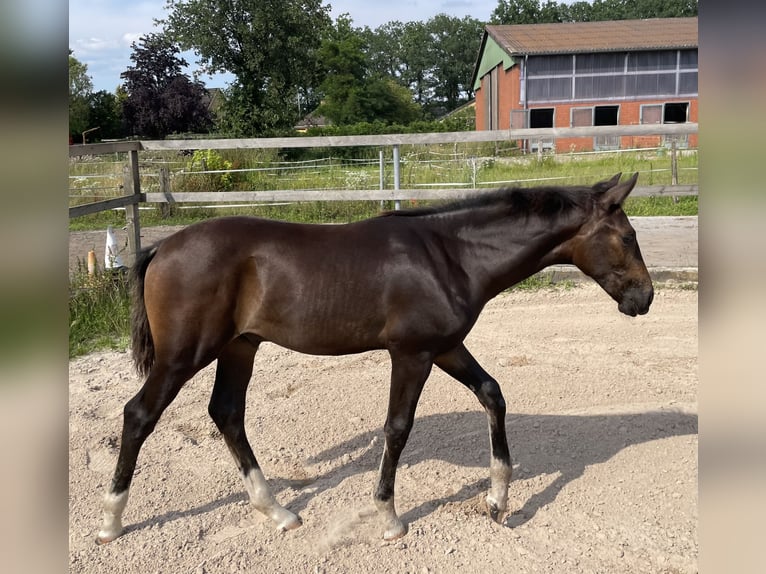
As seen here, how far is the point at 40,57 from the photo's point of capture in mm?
594

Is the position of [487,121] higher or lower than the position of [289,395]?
higher

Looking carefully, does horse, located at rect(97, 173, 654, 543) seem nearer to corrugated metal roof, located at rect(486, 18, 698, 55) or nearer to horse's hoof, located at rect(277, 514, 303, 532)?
horse's hoof, located at rect(277, 514, 303, 532)

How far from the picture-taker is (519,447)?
4.32 meters

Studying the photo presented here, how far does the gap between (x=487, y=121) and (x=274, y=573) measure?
41608 mm

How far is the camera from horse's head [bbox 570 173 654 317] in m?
3.35

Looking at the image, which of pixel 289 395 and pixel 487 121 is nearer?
pixel 289 395

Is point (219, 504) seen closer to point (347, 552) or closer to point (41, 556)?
point (347, 552)

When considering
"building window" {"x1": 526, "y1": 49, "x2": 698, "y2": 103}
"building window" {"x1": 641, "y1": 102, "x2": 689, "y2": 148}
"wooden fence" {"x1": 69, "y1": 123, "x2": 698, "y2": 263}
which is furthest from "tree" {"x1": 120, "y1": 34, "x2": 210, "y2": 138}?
"wooden fence" {"x1": 69, "y1": 123, "x2": 698, "y2": 263}

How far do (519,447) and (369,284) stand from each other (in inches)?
Answer: 69.3

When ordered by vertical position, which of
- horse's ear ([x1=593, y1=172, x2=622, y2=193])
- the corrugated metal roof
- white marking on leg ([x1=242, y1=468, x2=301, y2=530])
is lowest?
white marking on leg ([x1=242, y1=468, x2=301, y2=530])

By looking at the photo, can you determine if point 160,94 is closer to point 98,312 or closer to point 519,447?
point 98,312

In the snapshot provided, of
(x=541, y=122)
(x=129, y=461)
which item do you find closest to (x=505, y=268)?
(x=129, y=461)

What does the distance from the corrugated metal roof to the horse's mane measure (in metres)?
32.1

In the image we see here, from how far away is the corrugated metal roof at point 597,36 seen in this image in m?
33.2
